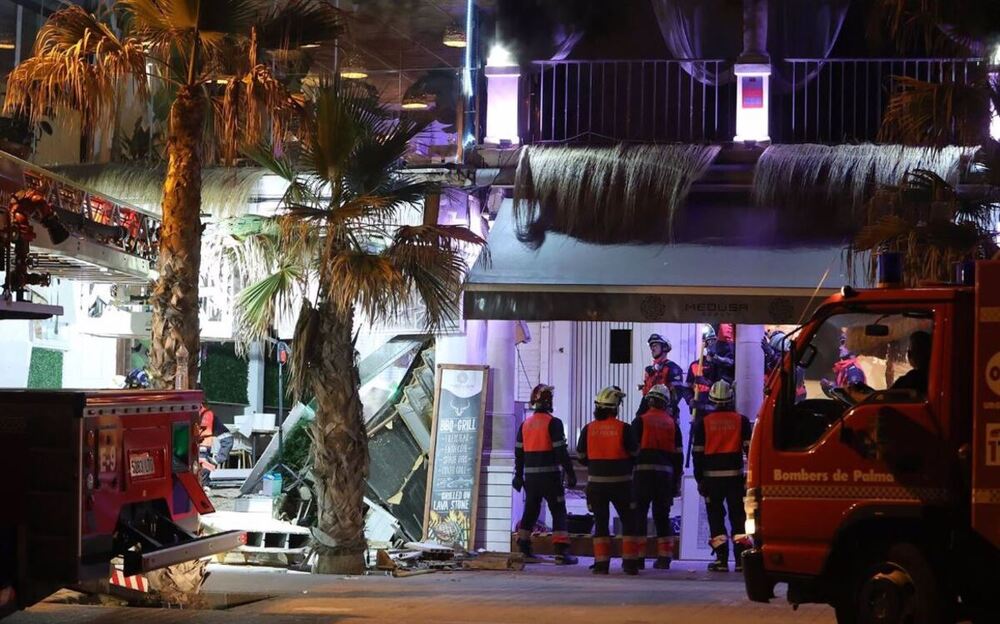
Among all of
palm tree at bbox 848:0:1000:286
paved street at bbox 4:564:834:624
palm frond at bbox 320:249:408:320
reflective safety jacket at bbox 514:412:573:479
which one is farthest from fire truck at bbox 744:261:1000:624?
reflective safety jacket at bbox 514:412:573:479

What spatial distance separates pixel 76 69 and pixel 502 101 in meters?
6.48

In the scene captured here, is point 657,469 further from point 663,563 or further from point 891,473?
point 891,473

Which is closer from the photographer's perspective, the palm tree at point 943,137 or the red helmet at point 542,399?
the palm tree at point 943,137

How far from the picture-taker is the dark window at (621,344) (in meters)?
21.2

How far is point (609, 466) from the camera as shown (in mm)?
16391

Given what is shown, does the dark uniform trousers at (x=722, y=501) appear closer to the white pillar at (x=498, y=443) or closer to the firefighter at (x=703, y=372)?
the firefighter at (x=703, y=372)

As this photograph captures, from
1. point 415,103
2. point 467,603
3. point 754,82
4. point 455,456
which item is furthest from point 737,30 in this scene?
point 467,603

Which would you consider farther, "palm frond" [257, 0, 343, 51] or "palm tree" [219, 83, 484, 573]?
"palm tree" [219, 83, 484, 573]

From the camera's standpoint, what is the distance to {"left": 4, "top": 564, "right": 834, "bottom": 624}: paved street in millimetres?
11188

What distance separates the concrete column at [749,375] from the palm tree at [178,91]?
761cm

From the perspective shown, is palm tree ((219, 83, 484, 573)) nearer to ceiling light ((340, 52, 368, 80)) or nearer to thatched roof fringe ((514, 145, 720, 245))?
thatched roof fringe ((514, 145, 720, 245))

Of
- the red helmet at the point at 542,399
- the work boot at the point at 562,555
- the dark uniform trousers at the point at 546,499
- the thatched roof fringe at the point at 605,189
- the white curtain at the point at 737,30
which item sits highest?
the white curtain at the point at 737,30

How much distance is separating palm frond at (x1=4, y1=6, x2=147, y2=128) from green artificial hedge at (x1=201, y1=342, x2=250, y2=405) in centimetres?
1037

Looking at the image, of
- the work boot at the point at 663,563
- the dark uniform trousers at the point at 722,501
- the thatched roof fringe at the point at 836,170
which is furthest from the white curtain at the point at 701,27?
the work boot at the point at 663,563
